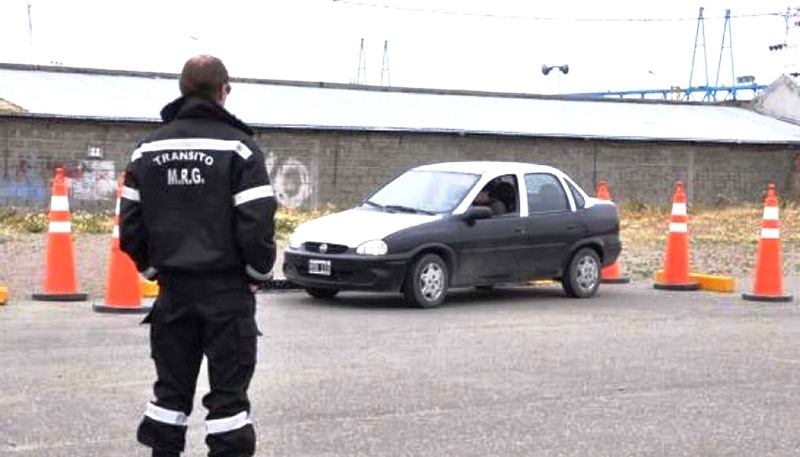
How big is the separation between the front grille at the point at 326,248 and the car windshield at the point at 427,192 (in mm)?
1120

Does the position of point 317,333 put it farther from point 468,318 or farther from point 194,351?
point 194,351

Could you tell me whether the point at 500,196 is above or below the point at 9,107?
below

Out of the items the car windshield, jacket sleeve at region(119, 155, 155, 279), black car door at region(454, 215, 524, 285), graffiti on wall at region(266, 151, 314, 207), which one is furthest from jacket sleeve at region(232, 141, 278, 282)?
graffiti on wall at region(266, 151, 314, 207)

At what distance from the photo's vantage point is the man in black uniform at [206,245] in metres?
4.66

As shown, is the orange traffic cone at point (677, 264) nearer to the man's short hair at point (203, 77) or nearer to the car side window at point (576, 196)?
the car side window at point (576, 196)

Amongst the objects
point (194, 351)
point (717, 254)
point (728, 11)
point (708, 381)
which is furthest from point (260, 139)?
point (728, 11)

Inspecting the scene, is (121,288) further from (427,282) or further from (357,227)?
(427,282)

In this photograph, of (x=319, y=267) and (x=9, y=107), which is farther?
(x=9, y=107)

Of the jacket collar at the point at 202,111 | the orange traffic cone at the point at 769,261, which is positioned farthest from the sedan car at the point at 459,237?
the jacket collar at the point at 202,111

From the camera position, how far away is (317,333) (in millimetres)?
10320

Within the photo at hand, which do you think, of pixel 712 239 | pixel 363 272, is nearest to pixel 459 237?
pixel 363 272

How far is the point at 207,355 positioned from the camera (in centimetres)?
477

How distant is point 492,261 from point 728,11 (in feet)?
169

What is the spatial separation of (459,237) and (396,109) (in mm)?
25416
